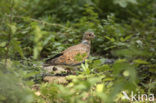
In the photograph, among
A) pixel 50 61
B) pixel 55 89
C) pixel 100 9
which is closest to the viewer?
pixel 55 89

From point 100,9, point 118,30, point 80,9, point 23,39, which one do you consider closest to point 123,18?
point 100,9

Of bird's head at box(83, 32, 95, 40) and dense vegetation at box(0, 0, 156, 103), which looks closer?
dense vegetation at box(0, 0, 156, 103)

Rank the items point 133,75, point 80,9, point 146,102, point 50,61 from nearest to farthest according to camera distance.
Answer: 1. point 133,75
2. point 146,102
3. point 50,61
4. point 80,9

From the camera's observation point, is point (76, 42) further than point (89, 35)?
Yes

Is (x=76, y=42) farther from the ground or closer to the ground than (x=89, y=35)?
closer to the ground

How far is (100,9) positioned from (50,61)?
4.03 m

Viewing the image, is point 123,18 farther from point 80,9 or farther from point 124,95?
point 124,95

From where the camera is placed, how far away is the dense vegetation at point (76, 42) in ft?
9.64

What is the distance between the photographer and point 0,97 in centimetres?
302

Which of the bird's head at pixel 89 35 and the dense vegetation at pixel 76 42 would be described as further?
the bird's head at pixel 89 35

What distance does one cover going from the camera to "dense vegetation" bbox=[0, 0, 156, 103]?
2939 millimetres

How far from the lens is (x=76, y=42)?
21.9ft

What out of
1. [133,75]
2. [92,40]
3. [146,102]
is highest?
[133,75]

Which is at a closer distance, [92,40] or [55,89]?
A: [55,89]
